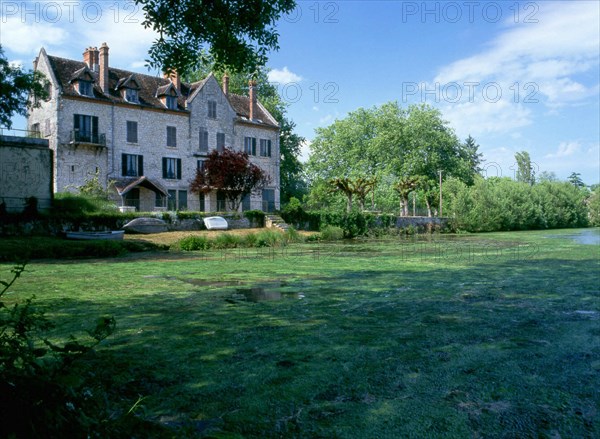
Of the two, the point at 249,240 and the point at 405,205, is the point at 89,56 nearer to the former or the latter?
the point at 249,240

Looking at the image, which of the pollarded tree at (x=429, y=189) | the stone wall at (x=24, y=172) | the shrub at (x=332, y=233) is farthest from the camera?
the pollarded tree at (x=429, y=189)

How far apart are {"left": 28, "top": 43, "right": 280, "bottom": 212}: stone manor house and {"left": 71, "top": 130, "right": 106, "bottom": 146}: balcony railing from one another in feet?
0.18

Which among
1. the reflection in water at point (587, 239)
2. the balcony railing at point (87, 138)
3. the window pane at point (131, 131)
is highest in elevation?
the window pane at point (131, 131)

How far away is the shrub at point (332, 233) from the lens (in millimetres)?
24408

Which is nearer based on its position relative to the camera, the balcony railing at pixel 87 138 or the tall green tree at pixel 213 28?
the tall green tree at pixel 213 28

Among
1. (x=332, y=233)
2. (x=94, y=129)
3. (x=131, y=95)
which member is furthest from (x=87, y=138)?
(x=332, y=233)

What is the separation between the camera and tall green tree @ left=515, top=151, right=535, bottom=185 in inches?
3804

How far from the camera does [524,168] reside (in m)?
96.8

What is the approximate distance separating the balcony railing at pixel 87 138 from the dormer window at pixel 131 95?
10.3 ft

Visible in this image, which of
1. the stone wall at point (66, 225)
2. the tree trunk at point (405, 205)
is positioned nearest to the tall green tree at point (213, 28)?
the stone wall at point (66, 225)

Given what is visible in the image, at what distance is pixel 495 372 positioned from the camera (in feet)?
10.2

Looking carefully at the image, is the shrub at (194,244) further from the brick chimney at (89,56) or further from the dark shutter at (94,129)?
the brick chimney at (89,56)

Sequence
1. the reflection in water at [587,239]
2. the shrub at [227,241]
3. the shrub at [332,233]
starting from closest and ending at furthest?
the shrub at [227,241] → the reflection in water at [587,239] → the shrub at [332,233]

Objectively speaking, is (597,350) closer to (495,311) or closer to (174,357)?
(495,311)
